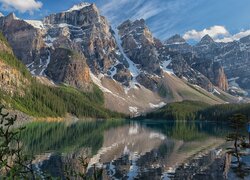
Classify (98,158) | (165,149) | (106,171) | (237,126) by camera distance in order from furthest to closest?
(165,149)
(98,158)
(106,171)
(237,126)

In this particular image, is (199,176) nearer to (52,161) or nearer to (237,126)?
(237,126)

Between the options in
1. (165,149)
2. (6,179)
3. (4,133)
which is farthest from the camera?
(165,149)

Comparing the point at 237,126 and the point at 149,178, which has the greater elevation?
the point at 237,126

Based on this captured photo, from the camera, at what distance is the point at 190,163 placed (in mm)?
79875

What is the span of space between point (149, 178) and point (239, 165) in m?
19.0

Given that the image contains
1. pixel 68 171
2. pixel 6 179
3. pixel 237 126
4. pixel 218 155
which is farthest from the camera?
pixel 218 155

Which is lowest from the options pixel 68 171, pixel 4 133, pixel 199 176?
pixel 199 176

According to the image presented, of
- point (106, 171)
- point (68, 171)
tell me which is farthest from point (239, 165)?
point (68, 171)

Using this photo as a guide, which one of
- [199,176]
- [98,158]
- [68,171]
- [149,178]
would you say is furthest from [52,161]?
[68,171]

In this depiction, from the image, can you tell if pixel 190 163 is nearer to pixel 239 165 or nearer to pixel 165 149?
pixel 239 165

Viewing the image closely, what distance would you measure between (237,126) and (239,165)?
12.8 meters

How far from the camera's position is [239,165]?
70.7 metres

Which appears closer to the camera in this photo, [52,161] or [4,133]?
[4,133]

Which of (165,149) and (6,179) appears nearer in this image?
(6,179)
